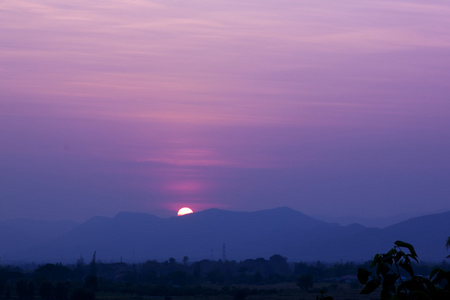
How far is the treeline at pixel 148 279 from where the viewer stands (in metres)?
103

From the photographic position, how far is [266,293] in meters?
112

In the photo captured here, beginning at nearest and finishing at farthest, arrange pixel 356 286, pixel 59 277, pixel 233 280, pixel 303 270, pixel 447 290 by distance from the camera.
Result: pixel 447 290
pixel 356 286
pixel 59 277
pixel 233 280
pixel 303 270

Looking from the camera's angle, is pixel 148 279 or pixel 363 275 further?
pixel 148 279

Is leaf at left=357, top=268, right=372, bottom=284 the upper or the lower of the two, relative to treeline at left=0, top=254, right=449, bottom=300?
lower

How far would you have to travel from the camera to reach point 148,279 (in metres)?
154

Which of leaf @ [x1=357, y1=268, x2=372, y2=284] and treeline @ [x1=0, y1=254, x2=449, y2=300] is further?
treeline @ [x1=0, y1=254, x2=449, y2=300]

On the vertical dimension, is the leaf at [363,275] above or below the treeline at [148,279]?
below

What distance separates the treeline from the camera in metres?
103

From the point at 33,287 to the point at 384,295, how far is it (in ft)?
327

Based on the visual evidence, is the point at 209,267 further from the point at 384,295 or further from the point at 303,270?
the point at 384,295

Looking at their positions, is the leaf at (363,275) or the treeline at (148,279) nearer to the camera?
the leaf at (363,275)

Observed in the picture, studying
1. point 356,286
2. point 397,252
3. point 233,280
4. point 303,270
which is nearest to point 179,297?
point 356,286

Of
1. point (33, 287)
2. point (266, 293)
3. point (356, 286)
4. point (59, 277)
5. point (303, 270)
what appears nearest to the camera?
point (33, 287)

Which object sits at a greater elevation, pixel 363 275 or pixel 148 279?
pixel 148 279
